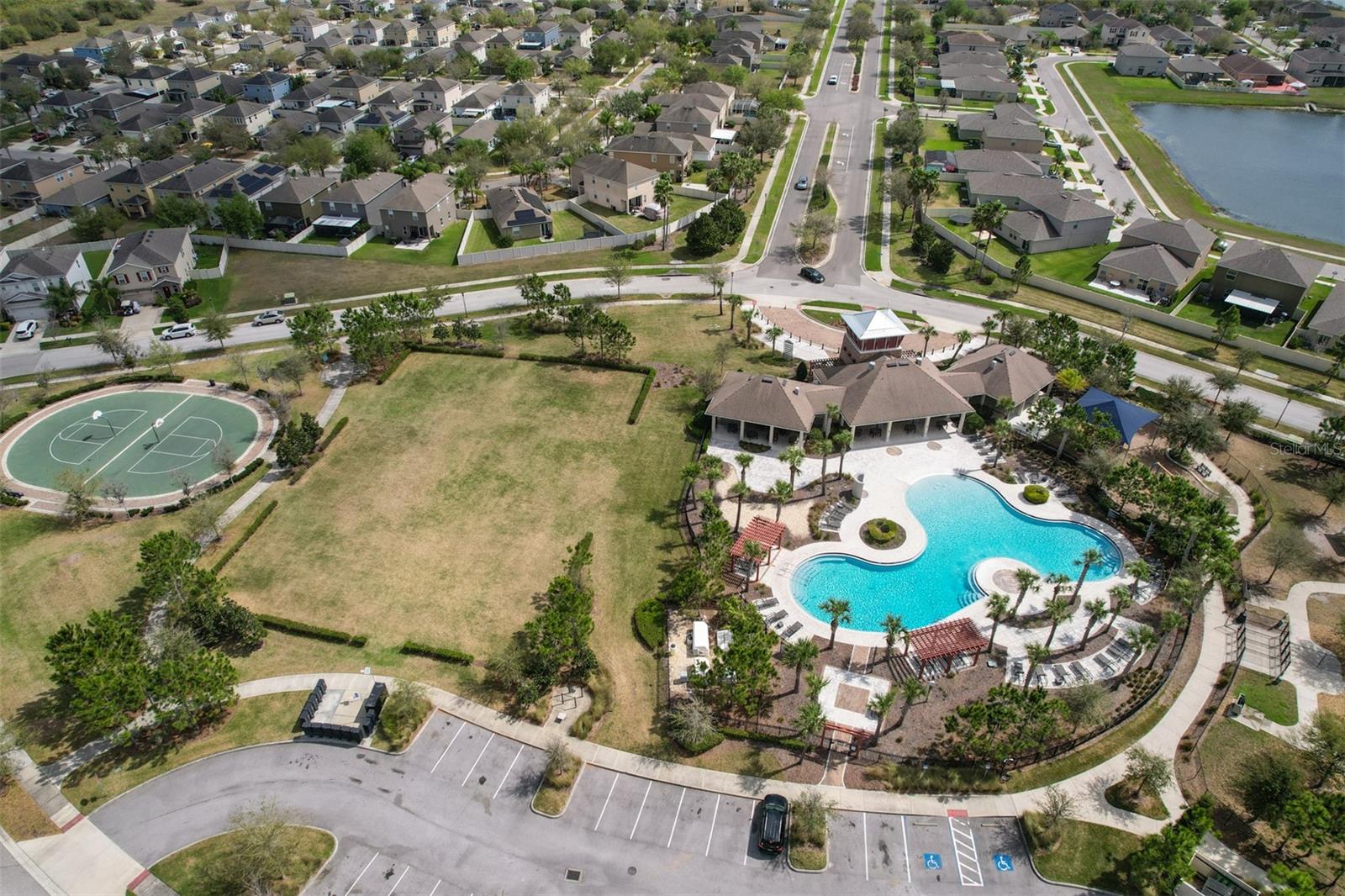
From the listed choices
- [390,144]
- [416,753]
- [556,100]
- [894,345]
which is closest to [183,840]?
[416,753]

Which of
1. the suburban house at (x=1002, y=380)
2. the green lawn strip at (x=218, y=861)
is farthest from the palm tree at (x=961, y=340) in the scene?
the green lawn strip at (x=218, y=861)

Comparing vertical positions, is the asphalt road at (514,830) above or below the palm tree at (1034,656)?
below

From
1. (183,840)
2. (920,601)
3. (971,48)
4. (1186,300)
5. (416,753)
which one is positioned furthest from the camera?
(971,48)

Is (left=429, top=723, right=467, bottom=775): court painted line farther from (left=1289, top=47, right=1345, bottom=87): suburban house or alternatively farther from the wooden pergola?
(left=1289, top=47, right=1345, bottom=87): suburban house

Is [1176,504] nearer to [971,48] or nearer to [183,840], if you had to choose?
[183,840]

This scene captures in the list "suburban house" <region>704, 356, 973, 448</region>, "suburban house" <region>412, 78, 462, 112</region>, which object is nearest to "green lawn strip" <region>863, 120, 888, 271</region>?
"suburban house" <region>704, 356, 973, 448</region>

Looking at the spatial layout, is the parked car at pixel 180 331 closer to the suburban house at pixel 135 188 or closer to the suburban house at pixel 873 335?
the suburban house at pixel 135 188

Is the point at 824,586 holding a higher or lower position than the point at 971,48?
lower
